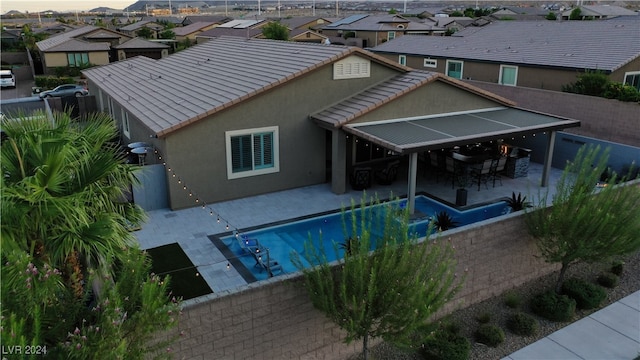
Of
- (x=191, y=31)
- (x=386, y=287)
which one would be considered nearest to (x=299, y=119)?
(x=386, y=287)

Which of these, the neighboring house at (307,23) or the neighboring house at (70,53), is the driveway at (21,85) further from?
the neighboring house at (307,23)

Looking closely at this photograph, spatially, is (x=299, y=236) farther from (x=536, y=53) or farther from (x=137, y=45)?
(x=137, y=45)

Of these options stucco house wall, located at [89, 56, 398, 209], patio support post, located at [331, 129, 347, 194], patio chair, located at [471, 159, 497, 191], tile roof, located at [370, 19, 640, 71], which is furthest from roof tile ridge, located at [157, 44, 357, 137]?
tile roof, located at [370, 19, 640, 71]

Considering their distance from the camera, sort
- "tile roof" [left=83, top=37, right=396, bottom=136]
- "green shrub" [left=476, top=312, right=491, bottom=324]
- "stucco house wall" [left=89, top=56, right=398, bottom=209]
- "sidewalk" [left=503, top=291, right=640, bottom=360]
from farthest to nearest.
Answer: "tile roof" [left=83, top=37, right=396, bottom=136] → "stucco house wall" [left=89, top=56, right=398, bottom=209] → "green shrub" [left=476, top=312, right=491, bottom=324] → "sidewalk" [left=503, top=291, right=640, bottom=360]

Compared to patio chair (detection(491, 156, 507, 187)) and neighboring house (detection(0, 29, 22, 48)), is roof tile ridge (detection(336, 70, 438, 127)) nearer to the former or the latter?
patio chair (detection(491, 156, 507, 187))

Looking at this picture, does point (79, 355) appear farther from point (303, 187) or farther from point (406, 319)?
point (303, 187)
